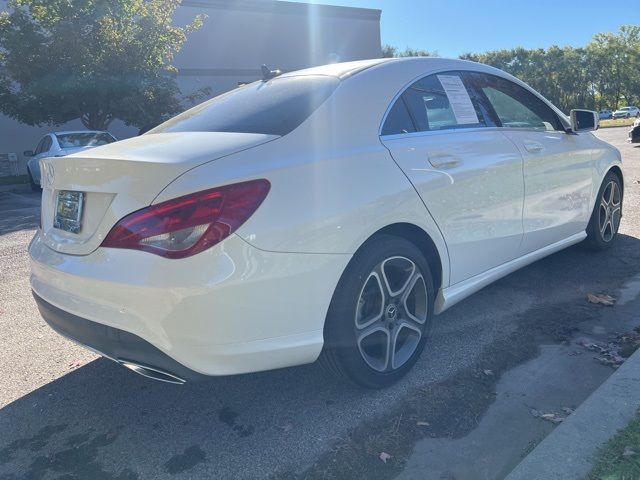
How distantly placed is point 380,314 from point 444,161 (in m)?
0.95

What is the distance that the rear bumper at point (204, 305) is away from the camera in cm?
215

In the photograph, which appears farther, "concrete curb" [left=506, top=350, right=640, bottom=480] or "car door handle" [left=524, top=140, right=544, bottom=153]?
"car door handle" [left=524, top=140, right=544, bottom=153]

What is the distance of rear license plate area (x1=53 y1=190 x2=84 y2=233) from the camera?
98.4 inches

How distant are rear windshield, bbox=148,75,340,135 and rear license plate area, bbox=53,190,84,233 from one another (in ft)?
2.39

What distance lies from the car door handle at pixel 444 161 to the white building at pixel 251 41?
73.1ft

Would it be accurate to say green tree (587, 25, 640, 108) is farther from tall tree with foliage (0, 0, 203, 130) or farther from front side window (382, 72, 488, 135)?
front side window (382, 72, 488, 135)

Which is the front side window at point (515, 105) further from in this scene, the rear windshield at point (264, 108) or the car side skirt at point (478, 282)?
the rear windshield at point (264, 108)

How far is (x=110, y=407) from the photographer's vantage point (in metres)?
2.91

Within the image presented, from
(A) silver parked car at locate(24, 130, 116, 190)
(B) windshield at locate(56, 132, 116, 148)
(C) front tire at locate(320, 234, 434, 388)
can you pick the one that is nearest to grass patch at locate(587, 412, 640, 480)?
(C) front tire at locate(320, 234, 434, 388)

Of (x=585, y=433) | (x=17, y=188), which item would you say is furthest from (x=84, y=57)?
(x=585, y=433)

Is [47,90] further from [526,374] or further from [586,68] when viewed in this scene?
[586,68]

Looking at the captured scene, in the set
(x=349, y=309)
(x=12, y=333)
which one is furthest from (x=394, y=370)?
(x=12, y=333)

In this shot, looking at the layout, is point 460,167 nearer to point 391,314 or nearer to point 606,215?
point 391,314

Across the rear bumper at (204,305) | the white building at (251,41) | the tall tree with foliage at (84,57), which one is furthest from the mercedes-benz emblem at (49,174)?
the white building at (251,41)
